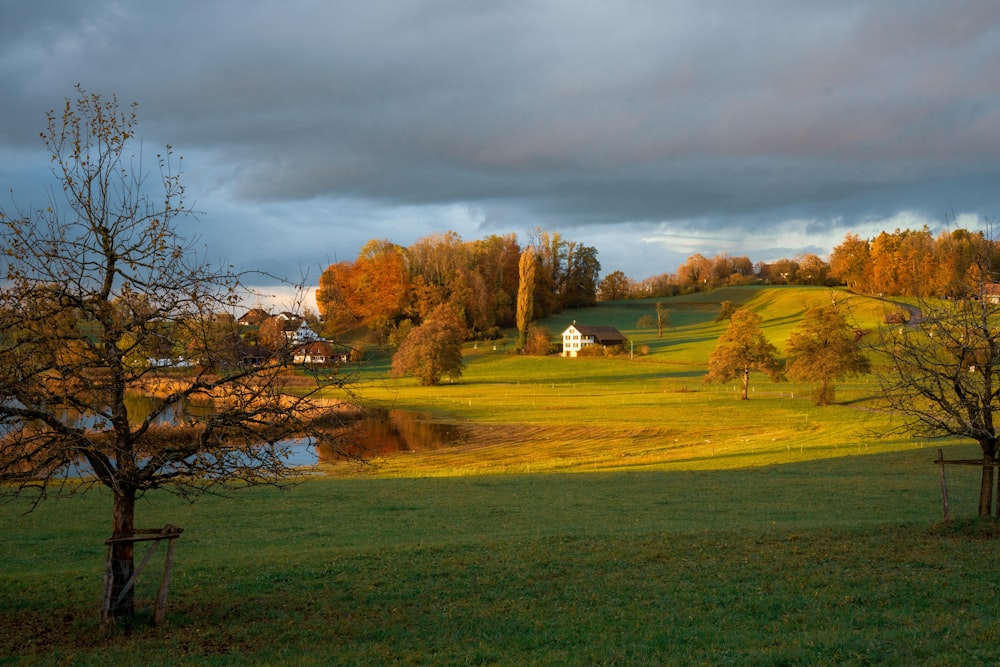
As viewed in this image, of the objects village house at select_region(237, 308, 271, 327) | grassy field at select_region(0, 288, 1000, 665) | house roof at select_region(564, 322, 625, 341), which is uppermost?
house roof at select_region(564, 322, 625, 341)

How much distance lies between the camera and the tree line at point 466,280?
420 feet

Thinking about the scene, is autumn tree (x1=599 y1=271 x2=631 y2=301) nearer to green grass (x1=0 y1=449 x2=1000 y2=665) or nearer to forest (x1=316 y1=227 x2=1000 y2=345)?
forest (x1=316 y1=227 x2=1000 y2=345)

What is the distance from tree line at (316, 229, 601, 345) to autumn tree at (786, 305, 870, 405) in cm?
6108

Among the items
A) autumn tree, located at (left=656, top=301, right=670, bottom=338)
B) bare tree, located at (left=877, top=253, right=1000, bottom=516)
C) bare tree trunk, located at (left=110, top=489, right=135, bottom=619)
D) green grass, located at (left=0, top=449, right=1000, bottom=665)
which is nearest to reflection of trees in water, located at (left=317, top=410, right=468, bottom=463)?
green grass, located at (left=0, top=449, right=1000, bottom=665)

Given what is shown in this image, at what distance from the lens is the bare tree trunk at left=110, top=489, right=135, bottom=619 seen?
1081 centimetres

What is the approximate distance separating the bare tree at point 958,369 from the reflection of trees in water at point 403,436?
106ft

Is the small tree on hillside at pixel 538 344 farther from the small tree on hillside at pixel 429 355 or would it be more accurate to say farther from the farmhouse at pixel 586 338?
the small tree on hillside at pixel 429 355

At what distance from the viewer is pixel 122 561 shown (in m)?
11.0

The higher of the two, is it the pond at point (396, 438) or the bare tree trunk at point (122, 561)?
the bare tree trunk at point (122, 561)

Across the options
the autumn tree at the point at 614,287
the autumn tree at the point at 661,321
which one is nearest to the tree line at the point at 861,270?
the autumn tree at the point at 614,287

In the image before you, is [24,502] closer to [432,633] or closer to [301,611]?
[301,611]

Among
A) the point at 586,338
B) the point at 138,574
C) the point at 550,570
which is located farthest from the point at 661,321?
the point at 138,574

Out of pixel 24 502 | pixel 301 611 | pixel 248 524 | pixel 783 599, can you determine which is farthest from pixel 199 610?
pixel 24 502

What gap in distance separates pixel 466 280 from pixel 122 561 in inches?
5073
